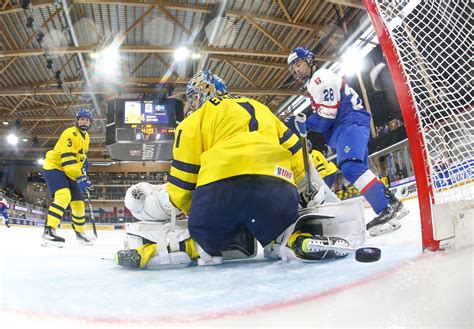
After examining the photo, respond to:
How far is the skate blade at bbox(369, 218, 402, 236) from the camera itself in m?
2.25

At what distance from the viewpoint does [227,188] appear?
163cm

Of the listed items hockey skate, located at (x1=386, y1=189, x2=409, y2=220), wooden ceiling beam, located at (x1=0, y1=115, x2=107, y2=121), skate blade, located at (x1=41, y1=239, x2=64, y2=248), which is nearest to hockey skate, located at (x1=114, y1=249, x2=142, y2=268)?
hockey skate, located at (x1=386, y1=189, x2=409, y2=220)

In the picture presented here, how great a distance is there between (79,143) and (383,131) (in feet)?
31.6

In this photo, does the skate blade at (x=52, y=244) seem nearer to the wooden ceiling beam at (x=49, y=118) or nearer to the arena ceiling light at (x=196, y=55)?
the arena ceiling light at (x=196, y=55)

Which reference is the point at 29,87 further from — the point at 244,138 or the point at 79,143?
the point at 244,138

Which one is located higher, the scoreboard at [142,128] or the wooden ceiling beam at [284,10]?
the wooden ceiling beam at [284,10]

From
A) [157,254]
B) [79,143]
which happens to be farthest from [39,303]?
[79,143]

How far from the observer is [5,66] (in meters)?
9.95

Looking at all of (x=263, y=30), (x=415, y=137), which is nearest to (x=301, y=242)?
(x=415, y=137)

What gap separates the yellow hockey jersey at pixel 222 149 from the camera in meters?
1.64

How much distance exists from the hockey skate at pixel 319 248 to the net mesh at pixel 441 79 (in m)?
0.48

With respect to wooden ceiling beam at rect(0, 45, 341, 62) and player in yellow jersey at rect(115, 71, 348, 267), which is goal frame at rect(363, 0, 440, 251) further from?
wooden ceiling beam at rect(0, 45, 341, 62)

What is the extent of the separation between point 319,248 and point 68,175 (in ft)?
10.7

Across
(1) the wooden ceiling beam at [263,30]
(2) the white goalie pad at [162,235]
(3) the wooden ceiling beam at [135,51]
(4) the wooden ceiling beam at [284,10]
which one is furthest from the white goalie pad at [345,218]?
(3) the wooden ceiling beam at [135,51]
